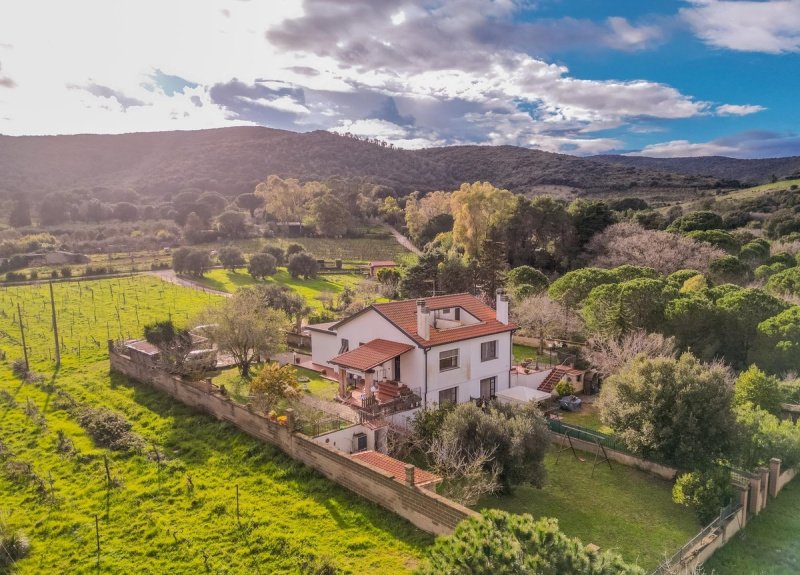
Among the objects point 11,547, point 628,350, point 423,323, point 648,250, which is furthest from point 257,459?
point 648,250

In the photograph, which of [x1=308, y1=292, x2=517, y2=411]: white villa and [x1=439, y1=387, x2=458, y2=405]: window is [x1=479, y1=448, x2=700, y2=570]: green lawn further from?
[x1=308, y1=292, x2=517, y2=411]: white villa

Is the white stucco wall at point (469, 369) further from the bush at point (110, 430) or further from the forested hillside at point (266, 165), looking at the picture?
the forested hillside at point (266, 165)

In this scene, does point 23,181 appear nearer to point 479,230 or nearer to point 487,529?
point 479,230

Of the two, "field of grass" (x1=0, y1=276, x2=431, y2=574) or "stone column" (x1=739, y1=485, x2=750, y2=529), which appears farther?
"stone column" (x1=739, y1=485, x2=750, y2=529)

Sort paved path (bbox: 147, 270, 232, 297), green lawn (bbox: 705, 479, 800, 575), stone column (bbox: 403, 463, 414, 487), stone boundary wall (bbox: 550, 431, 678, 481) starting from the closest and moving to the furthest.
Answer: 1. green lawn (bbox: 705, 479, 800, 575)
2. stone column (bbox: 403, 463, 414, 487)
3. stone boundary wall (bbox: 550, 431, 678, 481)
4. paved path (bbox: 147, 270, 232, 297)

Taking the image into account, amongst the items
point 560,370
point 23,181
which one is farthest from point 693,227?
point 23,181

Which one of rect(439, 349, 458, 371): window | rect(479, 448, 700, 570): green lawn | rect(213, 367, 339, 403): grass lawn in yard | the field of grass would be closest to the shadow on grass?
the field of grass

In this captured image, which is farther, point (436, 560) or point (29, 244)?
point (29, 244)
